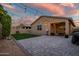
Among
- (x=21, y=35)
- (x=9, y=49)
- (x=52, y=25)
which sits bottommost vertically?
(x=9, y=49)

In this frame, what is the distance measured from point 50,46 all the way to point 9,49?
590 millimetres

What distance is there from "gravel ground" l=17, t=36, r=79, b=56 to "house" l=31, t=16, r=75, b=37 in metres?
0.08

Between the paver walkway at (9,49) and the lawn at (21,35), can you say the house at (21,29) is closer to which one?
the lawn at (21,35)

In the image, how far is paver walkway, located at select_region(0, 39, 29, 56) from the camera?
3.74m

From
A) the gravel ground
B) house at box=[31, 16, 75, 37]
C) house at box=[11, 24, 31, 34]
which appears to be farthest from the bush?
house at box=[31, 16, 75, 37]

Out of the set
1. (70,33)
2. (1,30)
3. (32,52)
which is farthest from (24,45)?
(70,33)

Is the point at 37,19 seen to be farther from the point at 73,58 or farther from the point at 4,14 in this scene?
the point at 73,58

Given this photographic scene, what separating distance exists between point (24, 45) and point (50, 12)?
61cm

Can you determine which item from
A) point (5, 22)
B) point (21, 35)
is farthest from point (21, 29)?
point (5, 22)

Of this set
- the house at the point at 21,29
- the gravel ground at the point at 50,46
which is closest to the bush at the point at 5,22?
the house at the point at 21,29

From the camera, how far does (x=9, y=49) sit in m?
3.76

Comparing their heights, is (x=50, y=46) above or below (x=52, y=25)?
below

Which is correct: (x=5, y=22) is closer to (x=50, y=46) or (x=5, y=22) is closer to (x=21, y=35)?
(x=21, y=35)

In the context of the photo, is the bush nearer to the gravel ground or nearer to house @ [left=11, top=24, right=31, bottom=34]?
house @ [left=11, top=24, right=31, bottom=34]
